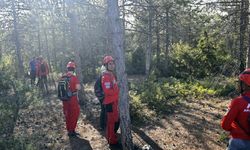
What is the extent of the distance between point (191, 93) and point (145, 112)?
5.26 metres

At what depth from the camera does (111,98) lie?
8.16m

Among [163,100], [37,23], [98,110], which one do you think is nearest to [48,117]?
[98,110]

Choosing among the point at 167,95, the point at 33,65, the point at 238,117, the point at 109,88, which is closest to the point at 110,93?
the point at 109,88

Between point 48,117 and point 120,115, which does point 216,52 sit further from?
point 120,115

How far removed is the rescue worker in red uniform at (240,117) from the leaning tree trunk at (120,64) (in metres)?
3.42

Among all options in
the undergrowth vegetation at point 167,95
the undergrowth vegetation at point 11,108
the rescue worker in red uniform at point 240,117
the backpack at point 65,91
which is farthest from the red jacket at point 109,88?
the rescue worker in red uniform at point 240,117

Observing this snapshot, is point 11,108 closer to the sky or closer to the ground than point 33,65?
closer to the ground

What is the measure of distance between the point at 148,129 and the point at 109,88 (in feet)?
9.51

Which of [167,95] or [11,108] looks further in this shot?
[167,95]

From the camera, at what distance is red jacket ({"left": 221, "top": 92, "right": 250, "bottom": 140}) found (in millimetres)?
4637

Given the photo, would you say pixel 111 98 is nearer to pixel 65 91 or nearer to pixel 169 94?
pixel 65 91

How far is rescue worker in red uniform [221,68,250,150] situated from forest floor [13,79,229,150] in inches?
155

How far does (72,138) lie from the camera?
9984 mm

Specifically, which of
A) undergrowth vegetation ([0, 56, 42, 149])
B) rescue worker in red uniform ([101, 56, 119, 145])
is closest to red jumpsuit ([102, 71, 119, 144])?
rescue worker in red uniform ([101, 56, 119, 145])
